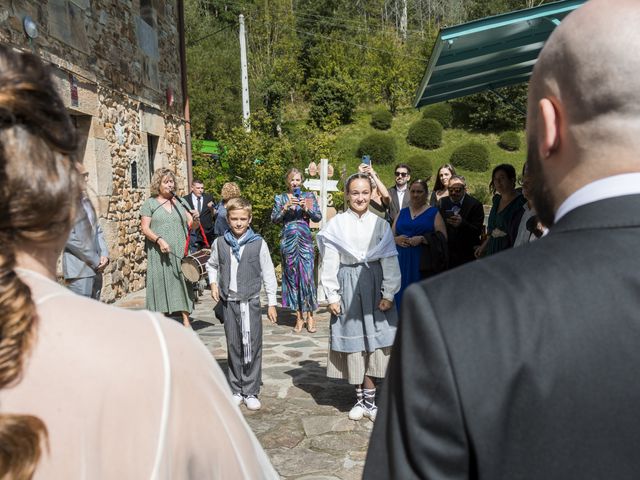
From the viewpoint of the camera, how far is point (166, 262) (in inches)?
260

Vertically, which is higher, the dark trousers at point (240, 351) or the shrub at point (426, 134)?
the shrub at point (426, 134)

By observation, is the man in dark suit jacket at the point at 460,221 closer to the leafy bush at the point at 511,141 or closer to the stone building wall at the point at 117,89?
the stone building wall at the point at 117,89

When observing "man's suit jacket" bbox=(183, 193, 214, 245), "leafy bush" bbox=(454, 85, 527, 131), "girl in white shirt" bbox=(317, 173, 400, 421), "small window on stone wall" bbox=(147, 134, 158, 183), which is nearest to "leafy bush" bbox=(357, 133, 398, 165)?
"leafy bush" bbox=(454, 85, 527, 131)

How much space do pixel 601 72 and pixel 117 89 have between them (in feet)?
30.5

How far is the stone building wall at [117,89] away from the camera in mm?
7227

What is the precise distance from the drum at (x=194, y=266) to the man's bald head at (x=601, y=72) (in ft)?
18.5

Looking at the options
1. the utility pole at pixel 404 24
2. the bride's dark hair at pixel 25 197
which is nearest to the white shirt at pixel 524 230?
the bride's dark hair at pixel 25 197

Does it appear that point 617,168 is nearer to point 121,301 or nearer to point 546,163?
point 546,163

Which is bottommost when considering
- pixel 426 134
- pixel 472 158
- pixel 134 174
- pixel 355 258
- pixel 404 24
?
pixel 355 258

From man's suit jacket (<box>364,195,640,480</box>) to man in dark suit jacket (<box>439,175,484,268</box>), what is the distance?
17.4ft

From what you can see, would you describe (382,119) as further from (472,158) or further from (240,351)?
(240,351)

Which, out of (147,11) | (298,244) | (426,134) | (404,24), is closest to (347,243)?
(298,244)

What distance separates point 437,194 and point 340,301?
2851mm

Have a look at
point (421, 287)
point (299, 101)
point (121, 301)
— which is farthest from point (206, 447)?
point (299, 101)
